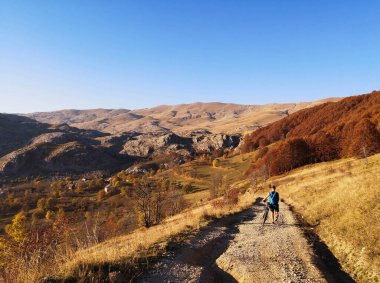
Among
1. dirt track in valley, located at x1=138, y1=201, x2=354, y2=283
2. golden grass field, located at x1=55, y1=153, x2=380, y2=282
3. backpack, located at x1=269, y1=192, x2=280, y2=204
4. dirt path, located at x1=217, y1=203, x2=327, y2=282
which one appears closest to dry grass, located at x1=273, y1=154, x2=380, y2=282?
golden grass field, located at x1=55, y1=153, x2=380, y2=282

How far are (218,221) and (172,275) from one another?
40.5 ft

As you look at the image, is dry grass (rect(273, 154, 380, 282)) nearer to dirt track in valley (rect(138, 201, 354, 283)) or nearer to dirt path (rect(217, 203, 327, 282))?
dirt track in valley (rect(138, 201, 354, 283))

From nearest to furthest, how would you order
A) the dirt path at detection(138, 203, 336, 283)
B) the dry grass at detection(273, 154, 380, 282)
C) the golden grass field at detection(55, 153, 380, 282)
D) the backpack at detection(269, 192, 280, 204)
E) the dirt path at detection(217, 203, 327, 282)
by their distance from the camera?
the dirt path at detection(138, 203, 336, 283)
the golden grass field at detection(55, 153, 380, 282)
the dirt path at detection(217, 203, 327, 282)
the dry grass at detection(273, 154, 380, 282)
the backpack at detection(269, 192, 280, 204)

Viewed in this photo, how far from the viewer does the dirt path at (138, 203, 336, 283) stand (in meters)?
10.7

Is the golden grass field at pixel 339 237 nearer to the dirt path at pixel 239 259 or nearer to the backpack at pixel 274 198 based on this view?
the dirt path at pixel 239 259

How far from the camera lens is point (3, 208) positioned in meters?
162

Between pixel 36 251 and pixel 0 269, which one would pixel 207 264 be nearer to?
pixel 36 251

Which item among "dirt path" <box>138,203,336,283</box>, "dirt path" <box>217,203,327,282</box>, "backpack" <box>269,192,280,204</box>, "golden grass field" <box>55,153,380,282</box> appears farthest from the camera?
"backpack" <box>269,192,280,204</box>

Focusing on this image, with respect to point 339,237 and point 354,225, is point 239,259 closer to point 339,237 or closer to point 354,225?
point 339,237

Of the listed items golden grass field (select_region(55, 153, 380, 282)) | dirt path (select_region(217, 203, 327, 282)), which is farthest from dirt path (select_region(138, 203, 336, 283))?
golden grass field (select_region(55, 153, 380, 282))

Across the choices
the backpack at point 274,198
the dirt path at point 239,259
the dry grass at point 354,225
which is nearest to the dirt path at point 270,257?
the dirt path at point 239,259

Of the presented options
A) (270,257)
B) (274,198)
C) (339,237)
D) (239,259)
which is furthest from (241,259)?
(274,198)

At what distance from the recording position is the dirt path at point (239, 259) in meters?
10.7

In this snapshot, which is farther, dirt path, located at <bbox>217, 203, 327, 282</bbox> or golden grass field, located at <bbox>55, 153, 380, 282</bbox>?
dirt path, located at <bbox>217, 203, 327, 282</bbox>
